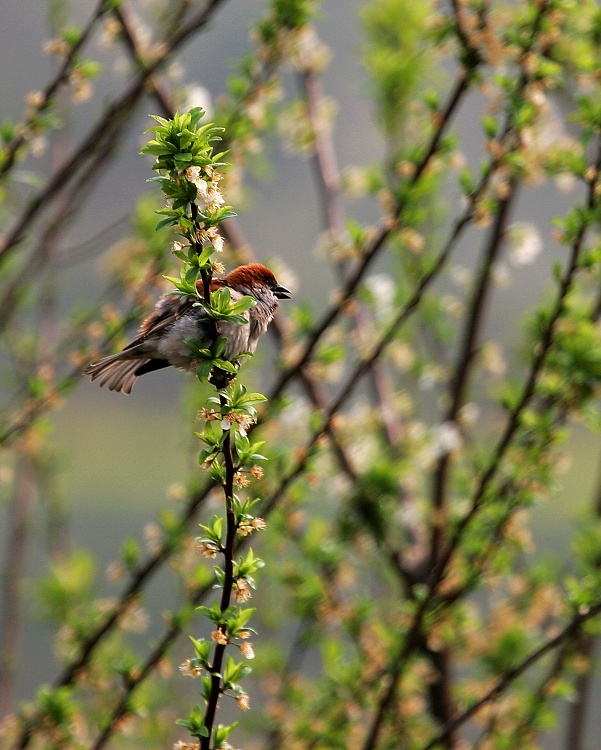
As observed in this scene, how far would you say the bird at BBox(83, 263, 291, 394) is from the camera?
244cm

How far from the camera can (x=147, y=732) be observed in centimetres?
568

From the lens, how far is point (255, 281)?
115 inches

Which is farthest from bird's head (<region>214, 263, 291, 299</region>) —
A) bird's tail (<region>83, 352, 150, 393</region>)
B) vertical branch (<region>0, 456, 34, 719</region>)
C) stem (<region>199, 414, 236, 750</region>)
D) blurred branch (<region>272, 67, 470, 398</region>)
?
vertical branch (<region>0, 456, 34, 719</region>)

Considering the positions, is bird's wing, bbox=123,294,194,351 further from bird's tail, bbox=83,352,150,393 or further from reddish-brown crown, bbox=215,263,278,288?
reddish-brown crown, bbox=215,263,278,288

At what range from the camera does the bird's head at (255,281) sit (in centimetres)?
288

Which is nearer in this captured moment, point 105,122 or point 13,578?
point 105,122

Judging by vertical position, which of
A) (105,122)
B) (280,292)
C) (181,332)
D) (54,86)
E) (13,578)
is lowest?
(181,332)

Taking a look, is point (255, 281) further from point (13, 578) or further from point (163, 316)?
point (13, 578)

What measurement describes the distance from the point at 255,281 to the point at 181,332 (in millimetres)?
515

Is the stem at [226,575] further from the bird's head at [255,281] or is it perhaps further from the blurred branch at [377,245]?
the blurred branch at [377,245]

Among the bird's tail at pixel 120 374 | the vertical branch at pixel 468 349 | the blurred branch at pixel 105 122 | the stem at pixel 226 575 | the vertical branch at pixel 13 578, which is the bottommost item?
the stem at pixel 226 575

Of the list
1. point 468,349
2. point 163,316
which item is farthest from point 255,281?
point 468,349

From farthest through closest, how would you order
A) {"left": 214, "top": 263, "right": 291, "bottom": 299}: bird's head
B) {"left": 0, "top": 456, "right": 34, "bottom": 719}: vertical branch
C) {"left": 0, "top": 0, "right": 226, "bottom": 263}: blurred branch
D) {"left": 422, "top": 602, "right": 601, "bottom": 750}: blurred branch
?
{"left": 0, "top": 456, "right": 34, "bottom": 719}: vertical branch → {"left": 0, "top": 0, "right": 226, "bottom": 263}: blurred branch → {"left": 422, "top": 602, "right": 601, "bottom": 750}: blurred branch → {"left": 214, "top": 263, "right": 291, "bottom": 299}: bird's head

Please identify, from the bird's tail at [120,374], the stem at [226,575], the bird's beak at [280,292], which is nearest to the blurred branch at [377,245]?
the bird's beak at [280,292]
